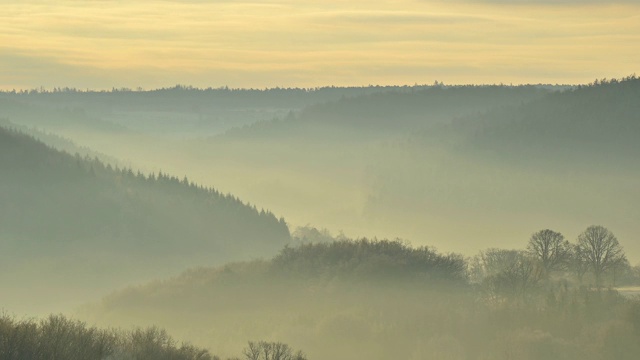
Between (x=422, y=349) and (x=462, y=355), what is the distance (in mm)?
5075

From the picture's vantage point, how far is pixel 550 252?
19312cm

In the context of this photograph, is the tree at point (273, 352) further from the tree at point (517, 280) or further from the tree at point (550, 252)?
the tree at point (550, 252)

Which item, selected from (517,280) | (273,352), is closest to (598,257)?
(517,280)

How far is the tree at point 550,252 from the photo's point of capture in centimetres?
18262

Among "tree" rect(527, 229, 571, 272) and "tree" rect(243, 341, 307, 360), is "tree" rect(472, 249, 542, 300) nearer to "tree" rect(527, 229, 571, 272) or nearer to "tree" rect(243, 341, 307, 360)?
"tree" rect(527, 229, 571, 272)

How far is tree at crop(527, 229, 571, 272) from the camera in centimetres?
18262

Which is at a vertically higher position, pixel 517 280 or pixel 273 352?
pixel 517 280

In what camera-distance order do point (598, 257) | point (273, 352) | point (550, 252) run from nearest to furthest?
point (273, 352) → point (598, 257) → point (550, 252)

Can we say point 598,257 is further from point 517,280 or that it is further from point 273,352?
point 273,352

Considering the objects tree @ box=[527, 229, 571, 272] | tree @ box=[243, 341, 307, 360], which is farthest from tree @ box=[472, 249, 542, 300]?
tree @ box=[243, 341, 307, 360]

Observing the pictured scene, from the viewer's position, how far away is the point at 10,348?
57000 mm

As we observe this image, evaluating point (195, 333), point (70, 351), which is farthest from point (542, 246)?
point (70, 351)

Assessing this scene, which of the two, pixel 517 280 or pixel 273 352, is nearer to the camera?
pixel 273 352

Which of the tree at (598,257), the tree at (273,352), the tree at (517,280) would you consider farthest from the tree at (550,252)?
the tree at (273,352)
